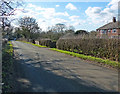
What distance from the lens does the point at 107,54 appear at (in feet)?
34.6

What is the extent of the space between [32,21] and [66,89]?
52.9 meters

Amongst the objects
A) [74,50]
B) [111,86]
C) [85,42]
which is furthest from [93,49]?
[111,86]

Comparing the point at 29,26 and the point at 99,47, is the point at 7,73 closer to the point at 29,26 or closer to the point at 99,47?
the point at 99,47

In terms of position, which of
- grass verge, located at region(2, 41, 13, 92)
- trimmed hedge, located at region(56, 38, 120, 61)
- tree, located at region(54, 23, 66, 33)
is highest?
tree, located at region(54, 23, 66, 33)

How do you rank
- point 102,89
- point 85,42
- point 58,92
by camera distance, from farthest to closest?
point 85,42 < point 102,89 < point 58,92

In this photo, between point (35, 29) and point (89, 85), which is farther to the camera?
→ point (35, 29)

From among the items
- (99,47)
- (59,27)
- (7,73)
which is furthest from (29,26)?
(7,73)

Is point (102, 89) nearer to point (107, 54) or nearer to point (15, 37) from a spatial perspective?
point (107, 54)

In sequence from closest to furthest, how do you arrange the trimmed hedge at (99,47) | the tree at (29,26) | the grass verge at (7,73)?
the grass verge at (7,73) < the trimmed hedge at (99,47) < the tree at (29,26)

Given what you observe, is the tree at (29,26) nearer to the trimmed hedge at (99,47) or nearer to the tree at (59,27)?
the tree at (59,27)

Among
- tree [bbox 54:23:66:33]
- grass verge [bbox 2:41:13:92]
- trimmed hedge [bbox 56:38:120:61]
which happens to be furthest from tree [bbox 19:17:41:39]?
grass verge [bbox 2:41:13:92]

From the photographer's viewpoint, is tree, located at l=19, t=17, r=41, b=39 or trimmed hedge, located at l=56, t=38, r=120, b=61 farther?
tree, located at l=19, t=17, r=41, b=39

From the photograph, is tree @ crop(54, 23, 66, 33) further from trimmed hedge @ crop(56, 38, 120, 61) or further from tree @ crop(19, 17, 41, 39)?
trimmed hedge @ crop(56, 38, 120, 61)

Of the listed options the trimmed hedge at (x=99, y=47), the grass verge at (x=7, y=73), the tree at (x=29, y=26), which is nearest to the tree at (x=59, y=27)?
the tree at (x=29, y=26)
